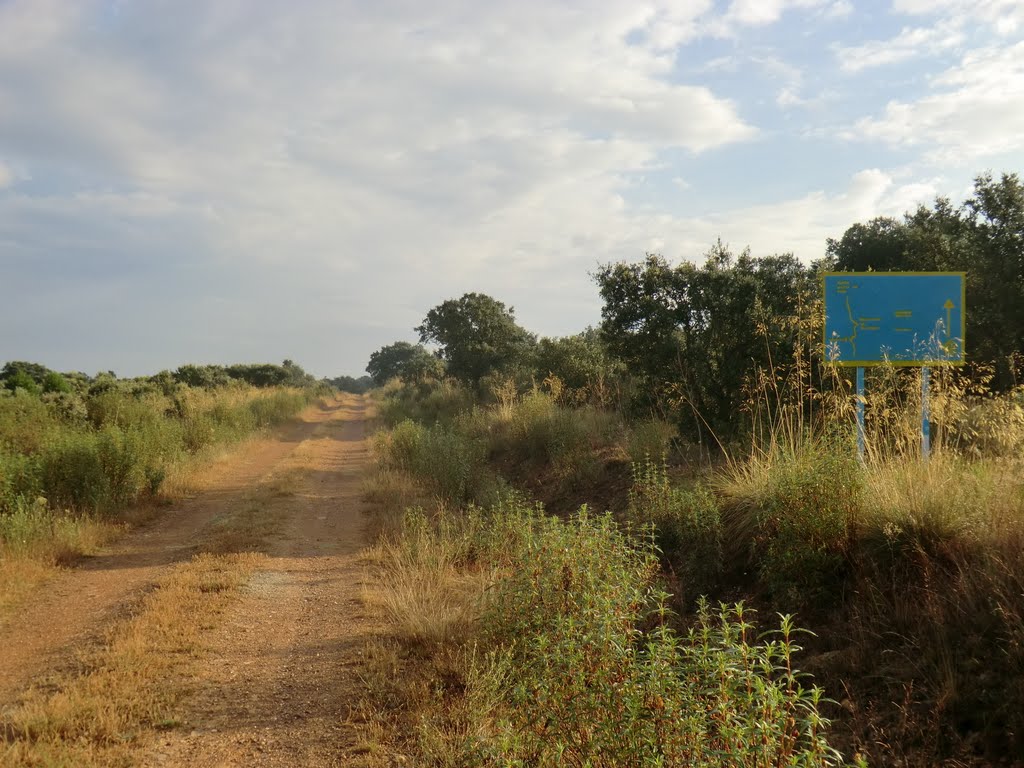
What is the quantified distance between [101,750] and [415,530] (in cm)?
464

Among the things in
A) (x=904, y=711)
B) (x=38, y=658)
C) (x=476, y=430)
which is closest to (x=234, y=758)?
(x=38, y=658)

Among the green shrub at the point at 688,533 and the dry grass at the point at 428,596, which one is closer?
Result: the dry grass at the point at 428,596

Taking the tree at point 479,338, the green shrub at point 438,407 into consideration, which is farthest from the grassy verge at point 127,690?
the tree at point 479,338

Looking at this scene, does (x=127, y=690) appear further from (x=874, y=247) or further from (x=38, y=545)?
(x=874, y=247)

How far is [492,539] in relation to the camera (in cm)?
673

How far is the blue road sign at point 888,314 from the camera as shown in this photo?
595 centimetres

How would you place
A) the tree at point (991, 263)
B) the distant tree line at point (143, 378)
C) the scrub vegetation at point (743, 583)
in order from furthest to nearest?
the distant tree line at point (143, 378), the tree at point (991, 263), the scrub vegetation at point (743, 583)

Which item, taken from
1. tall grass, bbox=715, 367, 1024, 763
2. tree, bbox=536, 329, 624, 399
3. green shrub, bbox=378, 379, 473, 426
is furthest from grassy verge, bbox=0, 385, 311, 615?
green shrub, bbox=378, 379, 473, 426

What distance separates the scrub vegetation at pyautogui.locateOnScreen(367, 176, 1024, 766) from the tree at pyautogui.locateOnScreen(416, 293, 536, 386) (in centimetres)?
1611

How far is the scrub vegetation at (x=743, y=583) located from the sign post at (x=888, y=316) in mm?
269

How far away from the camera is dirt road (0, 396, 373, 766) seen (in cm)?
358

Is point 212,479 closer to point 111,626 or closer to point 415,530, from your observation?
point 415,530

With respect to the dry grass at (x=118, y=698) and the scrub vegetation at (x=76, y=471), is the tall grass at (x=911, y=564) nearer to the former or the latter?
the dry grass at (x=118, y=698)

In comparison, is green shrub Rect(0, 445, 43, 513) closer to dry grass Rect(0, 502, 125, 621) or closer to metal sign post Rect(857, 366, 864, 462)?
dry grass Rect(0, 502, 125, 621)
